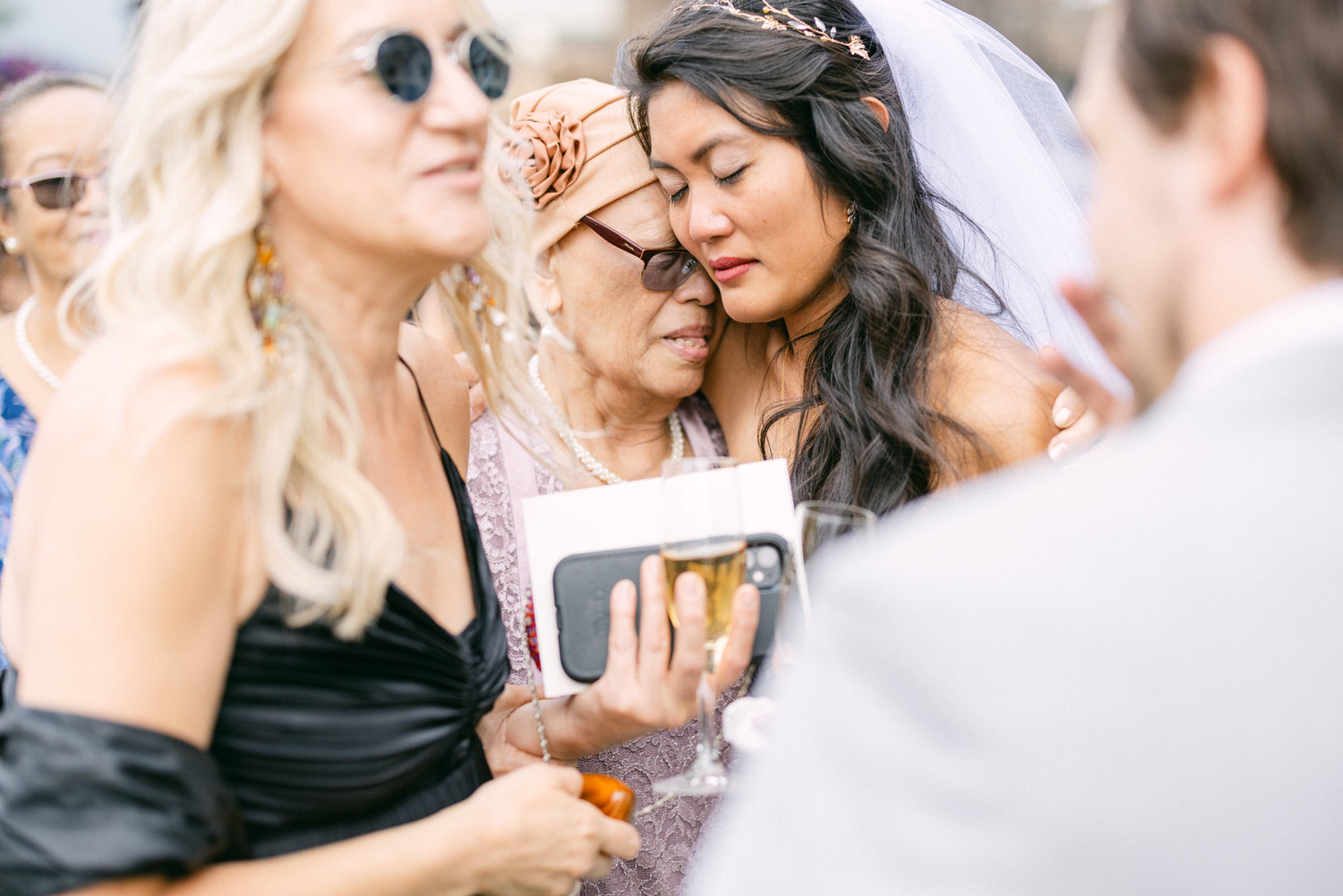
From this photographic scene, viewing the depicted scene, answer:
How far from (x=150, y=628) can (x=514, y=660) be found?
1.43 meters

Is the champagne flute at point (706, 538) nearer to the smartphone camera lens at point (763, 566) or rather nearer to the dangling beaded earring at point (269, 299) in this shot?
the smartphone camera lens at point (763, 566)

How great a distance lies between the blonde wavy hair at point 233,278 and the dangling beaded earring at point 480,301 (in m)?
0.55

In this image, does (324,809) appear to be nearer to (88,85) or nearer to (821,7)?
(821,7)

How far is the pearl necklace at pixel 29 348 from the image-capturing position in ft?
10.9

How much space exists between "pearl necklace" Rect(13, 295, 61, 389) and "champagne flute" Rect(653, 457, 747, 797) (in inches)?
91.8

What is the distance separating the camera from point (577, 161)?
3.07m

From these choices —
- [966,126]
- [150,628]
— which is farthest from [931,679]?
[966,126]

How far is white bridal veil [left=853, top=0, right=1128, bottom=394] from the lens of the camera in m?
2.94

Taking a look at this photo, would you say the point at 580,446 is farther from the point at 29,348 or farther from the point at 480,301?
the point at 29,348

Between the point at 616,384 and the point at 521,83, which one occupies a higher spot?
the point at 616,384

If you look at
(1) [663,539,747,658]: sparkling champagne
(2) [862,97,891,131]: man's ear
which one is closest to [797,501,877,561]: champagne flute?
(1) [663,539,747,658]: sparkling champagne

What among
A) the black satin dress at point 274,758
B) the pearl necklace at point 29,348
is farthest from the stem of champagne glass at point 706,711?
the pearl necklace at point 29,348

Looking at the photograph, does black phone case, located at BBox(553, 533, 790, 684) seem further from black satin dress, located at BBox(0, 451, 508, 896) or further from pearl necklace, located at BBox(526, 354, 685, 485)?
pearl necklace, located at BBox(526, 354, 685, 485)

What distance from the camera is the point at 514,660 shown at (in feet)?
8.96
